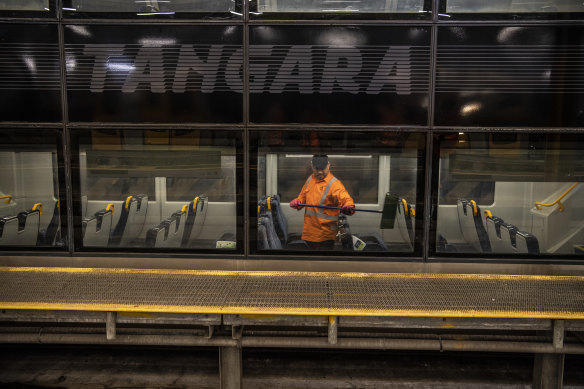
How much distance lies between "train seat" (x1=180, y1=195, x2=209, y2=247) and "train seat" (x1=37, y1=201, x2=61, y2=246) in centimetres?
123

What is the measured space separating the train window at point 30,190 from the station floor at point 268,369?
3.98 ft

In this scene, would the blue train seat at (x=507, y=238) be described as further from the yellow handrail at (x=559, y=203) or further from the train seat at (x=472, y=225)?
the yellow handrail at (x=559, y=203)

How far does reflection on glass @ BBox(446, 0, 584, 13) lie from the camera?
3.77 metres

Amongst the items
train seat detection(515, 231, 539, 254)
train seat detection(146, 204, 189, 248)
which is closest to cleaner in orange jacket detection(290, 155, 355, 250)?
train seat detection(146, 204, 189, 248)

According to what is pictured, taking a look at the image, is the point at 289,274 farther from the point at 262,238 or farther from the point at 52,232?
the point at 52,232

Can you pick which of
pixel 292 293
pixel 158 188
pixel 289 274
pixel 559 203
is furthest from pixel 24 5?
pixel 559 203

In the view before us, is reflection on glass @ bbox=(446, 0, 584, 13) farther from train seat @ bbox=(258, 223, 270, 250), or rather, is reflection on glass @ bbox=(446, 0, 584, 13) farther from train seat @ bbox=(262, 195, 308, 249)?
train seat @ bbox=(258, 223, 270, 250)

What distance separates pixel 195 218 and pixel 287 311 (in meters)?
1.47

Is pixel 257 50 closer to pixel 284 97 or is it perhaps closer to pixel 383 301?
pixel 284 97

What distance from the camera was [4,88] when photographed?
13.0 ft

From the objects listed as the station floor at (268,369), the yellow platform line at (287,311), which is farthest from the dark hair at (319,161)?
the station floor at (268,369)

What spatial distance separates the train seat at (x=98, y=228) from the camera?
4.09 metres

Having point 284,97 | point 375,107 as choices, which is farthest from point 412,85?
point 284,97

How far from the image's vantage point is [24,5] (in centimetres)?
391
